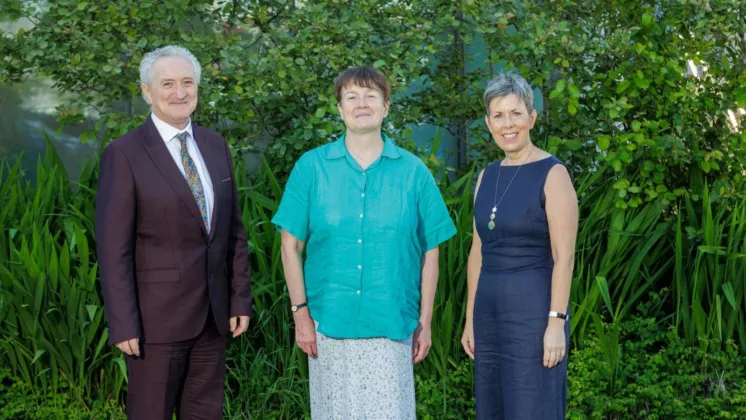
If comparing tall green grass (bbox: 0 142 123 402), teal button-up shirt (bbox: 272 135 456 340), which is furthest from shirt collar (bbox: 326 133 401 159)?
tall green grass (bbox: 0 142 123 402)

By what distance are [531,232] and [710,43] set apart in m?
2.68

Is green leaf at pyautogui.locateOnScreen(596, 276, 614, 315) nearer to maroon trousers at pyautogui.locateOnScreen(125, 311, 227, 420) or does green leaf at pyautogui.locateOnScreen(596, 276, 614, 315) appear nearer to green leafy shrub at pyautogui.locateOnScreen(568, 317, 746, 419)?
green leafy shrub at pyautogui.locateOnScreen(568, 317, 746, 419)

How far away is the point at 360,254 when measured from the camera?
11.8 ft

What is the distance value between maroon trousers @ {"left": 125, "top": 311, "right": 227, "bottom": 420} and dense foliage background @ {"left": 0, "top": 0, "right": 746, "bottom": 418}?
49.3 inches

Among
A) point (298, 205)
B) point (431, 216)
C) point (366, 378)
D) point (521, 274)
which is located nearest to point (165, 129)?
point (298, 205)

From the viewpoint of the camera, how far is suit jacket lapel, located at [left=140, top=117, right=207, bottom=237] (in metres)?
3.57

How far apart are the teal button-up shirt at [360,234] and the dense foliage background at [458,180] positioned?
1.26 meters

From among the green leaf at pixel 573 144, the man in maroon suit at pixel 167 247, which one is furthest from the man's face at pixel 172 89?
the green leaf at pixel 573 144

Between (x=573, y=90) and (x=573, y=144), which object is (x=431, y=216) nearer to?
(x=573, y=90)

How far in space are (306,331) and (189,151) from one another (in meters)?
0.82

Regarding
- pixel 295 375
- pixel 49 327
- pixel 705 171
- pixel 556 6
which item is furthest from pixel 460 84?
pixel 49 327

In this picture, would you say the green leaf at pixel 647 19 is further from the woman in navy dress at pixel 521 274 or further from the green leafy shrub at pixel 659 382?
the woman in navy dress at pixel 521 274

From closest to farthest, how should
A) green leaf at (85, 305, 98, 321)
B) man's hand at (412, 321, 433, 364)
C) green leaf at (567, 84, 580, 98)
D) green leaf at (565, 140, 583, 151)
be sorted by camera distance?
man's hand at (412, 321, 433, 364), green leaf at (85, 305, 98, 321), green leaf at (567, 84, 580, 98), green leaf at (565, 140, 583, 151)

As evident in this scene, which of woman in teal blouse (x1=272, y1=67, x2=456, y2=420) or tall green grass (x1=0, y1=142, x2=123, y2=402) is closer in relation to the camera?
woman in teal blouse (x1=272, y1=67, x2=456, y2=420)
